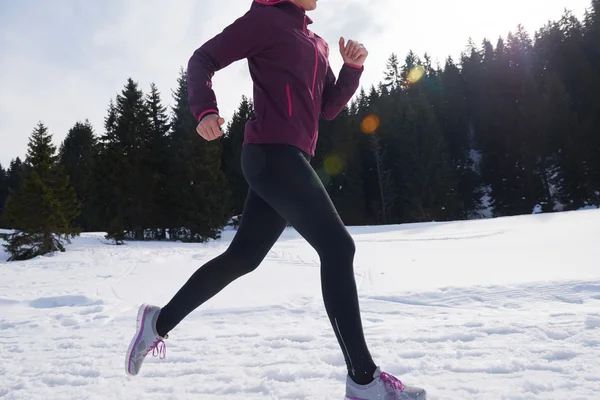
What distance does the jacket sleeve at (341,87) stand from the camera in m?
2.16

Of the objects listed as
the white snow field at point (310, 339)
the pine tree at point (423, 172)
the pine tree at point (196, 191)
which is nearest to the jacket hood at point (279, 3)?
the white snow field at point (310, 339)

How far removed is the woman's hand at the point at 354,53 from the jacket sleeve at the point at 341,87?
25 millimetres

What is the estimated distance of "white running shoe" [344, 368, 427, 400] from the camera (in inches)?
58.4

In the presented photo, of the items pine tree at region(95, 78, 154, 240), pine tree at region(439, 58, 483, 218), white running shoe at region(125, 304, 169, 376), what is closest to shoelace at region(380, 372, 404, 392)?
white running shoe at region(125, 304, 169, 376)

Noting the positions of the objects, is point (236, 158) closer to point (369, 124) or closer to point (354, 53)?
point (369, 124)

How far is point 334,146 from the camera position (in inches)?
1241

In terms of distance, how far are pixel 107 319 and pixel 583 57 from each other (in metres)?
41.6

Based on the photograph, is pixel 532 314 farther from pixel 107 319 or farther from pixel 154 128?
pixel 154 128

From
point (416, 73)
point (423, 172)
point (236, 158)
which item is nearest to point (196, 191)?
point (236, 158)

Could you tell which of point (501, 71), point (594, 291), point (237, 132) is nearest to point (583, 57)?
point (501, 71)

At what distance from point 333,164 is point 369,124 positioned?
5823 millimetres

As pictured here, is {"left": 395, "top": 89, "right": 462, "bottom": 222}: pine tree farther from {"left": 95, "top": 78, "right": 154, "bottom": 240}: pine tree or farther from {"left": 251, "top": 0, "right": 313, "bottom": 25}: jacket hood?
{"left": 251, "top": 0, "right": 313, "bottom": 25}: jacket hood

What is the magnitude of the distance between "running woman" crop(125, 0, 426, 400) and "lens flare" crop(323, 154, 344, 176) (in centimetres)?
2915

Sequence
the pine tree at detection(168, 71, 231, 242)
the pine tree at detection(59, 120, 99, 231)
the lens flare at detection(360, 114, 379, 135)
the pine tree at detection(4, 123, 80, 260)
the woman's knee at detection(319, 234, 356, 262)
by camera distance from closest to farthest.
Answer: the woman's knee at detection(319, 234, 356, 262)
the pine tree at detection(4, 123, 80, 260)
the pine tree at detection(168, 71, 231, 242)
the lens flare at detection(360, 114, 379, 135)
the pine tree at detection(59, 120, 99, 231)
